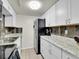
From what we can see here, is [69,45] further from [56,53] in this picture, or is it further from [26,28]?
[26,28]

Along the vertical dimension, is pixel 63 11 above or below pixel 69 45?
above

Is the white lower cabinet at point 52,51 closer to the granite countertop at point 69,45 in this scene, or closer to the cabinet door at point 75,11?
the granite countertop at point 69,45

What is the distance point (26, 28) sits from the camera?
19.7 feet

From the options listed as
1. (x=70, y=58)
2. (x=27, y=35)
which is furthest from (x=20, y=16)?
(x=70, y=58)

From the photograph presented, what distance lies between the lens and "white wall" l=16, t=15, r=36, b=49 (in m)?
5.93

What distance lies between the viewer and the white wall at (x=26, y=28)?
5.93m

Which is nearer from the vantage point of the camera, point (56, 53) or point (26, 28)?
point (56, 53)

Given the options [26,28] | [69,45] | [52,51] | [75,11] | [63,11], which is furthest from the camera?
[26,28]

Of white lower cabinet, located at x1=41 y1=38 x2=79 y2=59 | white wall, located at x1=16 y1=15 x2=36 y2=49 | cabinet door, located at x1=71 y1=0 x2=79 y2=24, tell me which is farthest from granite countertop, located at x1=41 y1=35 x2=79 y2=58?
white wall, located at x1=16 y1=15 x2=36 y2=49

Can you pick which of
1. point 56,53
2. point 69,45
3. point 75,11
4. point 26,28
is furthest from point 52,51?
point 26,28

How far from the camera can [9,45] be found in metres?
1.58

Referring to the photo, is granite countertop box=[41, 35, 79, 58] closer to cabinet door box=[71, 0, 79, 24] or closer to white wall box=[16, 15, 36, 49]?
cabinet door box=[71, 0, 79, 24]

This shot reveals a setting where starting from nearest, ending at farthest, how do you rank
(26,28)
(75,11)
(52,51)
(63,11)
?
(75,11), (52,51), (63,11), (26,28)

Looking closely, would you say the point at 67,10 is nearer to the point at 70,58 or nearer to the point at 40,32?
the point at 70,58
